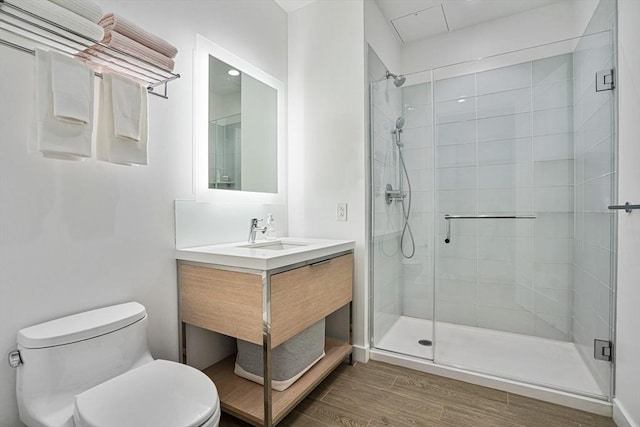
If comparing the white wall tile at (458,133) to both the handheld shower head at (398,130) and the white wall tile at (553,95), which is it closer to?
the handheld shower head at (398,130)

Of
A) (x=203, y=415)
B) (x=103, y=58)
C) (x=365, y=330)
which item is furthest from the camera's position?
(x=365, y=330)

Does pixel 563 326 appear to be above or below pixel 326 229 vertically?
below

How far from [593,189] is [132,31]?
8.22ft

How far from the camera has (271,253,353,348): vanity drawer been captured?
1.43 m

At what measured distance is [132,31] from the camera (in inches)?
48.9

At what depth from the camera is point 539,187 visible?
7.33 ft

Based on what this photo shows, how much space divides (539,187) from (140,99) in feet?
8.20

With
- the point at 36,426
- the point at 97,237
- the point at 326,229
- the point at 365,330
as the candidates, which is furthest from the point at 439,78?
the point at 36,426

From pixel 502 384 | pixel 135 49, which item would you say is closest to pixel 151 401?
pixel 135 49

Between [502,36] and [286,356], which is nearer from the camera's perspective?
[286,356]

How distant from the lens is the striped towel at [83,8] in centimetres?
106

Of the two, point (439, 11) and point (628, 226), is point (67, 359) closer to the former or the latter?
point (628, 226)

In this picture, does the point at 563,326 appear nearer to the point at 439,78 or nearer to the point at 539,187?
the point at 539,187

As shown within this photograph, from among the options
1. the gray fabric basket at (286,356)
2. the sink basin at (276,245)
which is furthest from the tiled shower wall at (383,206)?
the gray fabric basket at (286,356)
